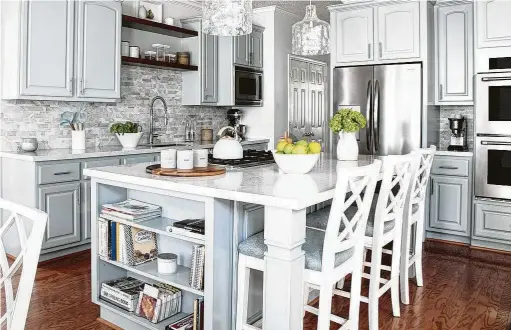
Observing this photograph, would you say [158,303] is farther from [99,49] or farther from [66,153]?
[99,49]

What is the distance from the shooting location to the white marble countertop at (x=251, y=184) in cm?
193

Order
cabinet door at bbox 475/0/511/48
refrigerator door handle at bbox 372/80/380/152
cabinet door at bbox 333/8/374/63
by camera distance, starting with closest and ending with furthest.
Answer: cabinet door at bbox 475/0/511/48 → refrigerator door handle at bbox 372/80/380/152 → cabinet door at bbox 333/8/374/63

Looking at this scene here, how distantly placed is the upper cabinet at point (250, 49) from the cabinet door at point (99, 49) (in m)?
1.67

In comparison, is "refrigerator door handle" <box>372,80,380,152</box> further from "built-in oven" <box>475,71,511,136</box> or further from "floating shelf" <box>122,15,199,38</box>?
"floating shelf" <box>122,15,199,38</box>

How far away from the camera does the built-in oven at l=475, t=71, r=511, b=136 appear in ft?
14.0

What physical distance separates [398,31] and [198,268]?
3.81m

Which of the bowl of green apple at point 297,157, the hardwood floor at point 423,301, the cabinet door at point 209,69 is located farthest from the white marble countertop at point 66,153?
the bowl of green apple at point 297,157

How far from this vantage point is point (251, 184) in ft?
7.27

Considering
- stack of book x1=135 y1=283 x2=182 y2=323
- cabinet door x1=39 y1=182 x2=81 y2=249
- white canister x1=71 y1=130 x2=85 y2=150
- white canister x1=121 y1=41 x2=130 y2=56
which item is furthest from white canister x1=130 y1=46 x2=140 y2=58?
stack of book x1=135 y1=283 x2=182 y2=323

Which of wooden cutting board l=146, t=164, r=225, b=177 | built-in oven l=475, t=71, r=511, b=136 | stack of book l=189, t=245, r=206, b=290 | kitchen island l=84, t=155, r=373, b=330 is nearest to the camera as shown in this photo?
kitchen island l=84, t=155, r=373, b=330

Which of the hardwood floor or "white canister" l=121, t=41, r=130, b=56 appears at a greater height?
"white canister" l=121, t=41, r=130, b=56

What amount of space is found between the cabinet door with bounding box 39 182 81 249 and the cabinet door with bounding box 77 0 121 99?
0.92 meters

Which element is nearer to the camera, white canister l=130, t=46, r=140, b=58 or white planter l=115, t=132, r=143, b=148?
white planter l=115, t=132, r=143, b=148

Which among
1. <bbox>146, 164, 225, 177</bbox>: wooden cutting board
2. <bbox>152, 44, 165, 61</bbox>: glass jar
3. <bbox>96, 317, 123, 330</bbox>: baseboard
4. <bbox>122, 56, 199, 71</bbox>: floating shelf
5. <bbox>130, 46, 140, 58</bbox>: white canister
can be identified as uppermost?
<bbox>152, 44, 165, 61</bbox>: glass jar
